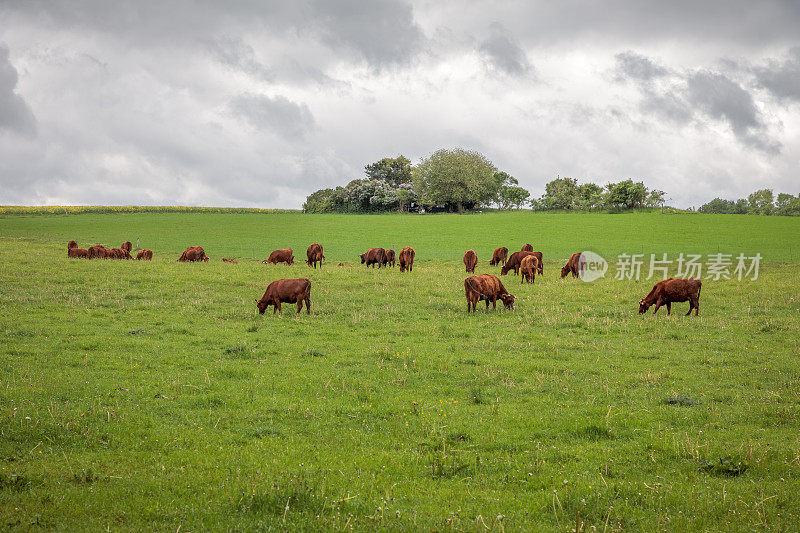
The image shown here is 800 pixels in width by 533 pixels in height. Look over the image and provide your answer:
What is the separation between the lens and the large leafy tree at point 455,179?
10188 centimetres

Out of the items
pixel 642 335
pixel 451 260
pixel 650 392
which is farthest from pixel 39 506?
pixel 451 260

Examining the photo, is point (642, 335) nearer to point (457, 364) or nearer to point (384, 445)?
point (457, 364)

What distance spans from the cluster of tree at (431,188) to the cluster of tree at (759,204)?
49396 mm

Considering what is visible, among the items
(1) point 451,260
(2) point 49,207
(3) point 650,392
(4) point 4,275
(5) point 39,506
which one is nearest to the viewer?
(5) point 39,506

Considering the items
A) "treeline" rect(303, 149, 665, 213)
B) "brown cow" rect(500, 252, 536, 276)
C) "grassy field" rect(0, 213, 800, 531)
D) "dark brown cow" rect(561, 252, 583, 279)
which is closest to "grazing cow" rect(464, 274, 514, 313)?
"grassy field" rect(0, 213, 800, 531)

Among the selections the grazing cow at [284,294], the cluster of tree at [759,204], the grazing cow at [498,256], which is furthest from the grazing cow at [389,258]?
the cluster of tree at [759,204]

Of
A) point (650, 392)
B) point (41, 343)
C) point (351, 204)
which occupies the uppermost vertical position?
point (351, 204)

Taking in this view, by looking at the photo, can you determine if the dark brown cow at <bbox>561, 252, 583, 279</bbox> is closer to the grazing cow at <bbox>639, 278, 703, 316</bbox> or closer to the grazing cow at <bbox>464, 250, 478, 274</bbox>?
the grazing cow at <bbox>464, 250, 478, 274</bbox>

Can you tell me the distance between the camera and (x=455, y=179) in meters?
102

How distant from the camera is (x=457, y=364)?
12.8 m

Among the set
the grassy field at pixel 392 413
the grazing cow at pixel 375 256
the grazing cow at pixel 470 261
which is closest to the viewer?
the grassy field at pixel 392 413

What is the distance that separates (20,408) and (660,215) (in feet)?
276

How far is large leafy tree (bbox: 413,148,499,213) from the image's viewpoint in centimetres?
A: 10188

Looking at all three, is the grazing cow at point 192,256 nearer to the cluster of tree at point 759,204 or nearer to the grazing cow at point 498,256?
the grazing cow at point 498,256
